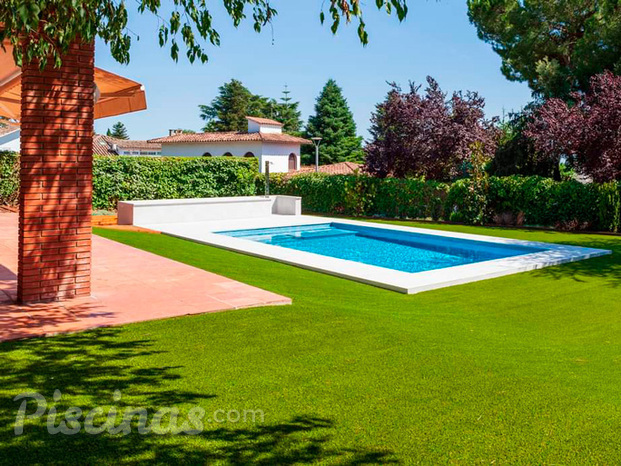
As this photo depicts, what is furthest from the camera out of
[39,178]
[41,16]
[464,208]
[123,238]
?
[464,208]

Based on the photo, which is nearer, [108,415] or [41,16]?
[108,415]

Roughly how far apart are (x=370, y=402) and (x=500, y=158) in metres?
25.3

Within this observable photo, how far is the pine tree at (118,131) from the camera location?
411ft

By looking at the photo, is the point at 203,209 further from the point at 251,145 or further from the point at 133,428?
Result: the point at 251,145

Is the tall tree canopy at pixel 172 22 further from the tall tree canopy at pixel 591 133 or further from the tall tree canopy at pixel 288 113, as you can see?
the tall tree canopy at pixel 288 113

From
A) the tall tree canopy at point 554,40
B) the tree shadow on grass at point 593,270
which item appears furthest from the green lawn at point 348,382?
the tall tree canopy at point 554,40

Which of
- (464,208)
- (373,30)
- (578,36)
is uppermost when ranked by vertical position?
(578,36)

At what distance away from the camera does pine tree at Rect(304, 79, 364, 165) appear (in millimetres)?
67062

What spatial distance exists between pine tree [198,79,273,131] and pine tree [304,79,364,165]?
13.0 meters

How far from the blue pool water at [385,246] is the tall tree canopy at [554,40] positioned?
11.6 meters

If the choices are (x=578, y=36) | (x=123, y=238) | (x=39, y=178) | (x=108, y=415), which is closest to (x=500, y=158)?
(x=578, y=36)

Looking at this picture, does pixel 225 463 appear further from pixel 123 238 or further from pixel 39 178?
pixel 123 238

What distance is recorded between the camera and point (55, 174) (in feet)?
22.0

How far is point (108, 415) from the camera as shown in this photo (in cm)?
392
